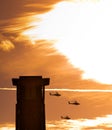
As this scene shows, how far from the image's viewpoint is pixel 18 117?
34344 mm

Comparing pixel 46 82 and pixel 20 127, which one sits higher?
pixel 46 82

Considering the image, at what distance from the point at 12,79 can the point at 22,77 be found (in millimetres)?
965

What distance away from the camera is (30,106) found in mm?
34188

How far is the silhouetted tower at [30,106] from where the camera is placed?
112 feet

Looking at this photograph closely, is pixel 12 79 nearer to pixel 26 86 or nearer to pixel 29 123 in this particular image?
pixel 26 86

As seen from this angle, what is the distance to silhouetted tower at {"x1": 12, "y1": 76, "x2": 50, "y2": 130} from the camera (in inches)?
1342

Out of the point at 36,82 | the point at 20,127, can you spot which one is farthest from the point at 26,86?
the point at 20,127

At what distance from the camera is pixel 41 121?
34.3 meters

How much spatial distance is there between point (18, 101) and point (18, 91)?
0.73 metres

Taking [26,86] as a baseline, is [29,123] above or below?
below

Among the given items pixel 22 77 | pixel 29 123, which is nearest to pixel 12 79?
pixel 22 77

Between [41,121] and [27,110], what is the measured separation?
129 cm

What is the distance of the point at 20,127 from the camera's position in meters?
34.2

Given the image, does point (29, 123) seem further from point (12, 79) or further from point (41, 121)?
point (12, 79)
